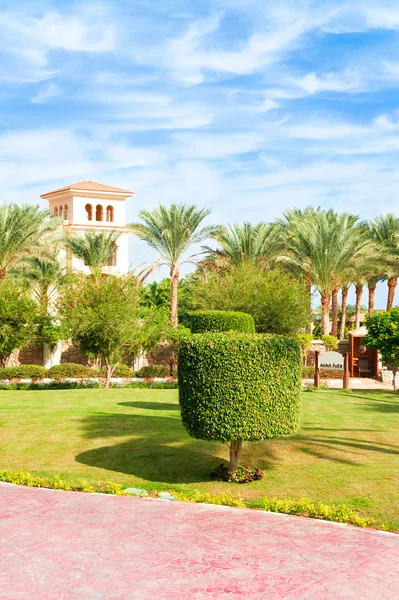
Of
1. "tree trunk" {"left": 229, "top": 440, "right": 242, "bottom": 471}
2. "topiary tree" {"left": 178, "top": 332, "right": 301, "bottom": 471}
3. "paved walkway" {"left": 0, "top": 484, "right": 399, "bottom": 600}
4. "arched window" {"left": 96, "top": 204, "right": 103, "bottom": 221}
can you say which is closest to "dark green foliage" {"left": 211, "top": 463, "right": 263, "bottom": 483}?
"tree trunk" {"left": 229, "top": 440, "right": 242, "bottom": 471}

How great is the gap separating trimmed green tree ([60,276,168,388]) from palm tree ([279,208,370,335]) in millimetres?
12716

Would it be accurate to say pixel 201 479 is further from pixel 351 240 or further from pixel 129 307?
pixel 351 240

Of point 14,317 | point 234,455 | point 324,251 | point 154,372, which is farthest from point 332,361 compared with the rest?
point 234,455

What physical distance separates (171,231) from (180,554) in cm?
3142

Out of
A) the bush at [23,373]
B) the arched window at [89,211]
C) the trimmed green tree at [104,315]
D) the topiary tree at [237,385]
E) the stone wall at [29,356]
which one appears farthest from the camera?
the arched window at [89,211]

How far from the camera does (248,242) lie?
41.0 metres

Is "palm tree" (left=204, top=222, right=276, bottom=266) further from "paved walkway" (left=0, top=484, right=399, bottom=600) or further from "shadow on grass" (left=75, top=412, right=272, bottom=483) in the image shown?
"paved walkway" (left=0, top=484, right=399, bottom=600)

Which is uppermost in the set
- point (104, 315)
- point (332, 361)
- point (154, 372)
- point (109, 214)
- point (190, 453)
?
point (109, 214)

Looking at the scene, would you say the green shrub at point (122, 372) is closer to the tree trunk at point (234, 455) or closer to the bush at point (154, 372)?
the bush at point (154, 372)

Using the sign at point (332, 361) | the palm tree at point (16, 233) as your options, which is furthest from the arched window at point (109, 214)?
the sign at point (332, 361)

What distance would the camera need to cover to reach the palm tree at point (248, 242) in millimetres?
40938

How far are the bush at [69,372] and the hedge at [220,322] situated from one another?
17492 mm

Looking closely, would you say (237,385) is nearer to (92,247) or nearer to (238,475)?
(238,475)

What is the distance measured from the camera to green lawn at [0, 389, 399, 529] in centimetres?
1080
